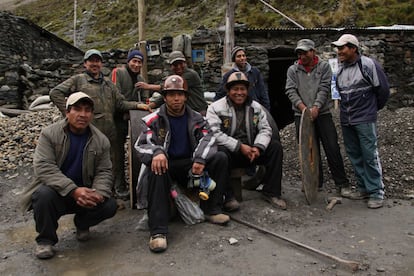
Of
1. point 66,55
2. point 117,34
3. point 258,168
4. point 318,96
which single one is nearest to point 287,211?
point 258,168

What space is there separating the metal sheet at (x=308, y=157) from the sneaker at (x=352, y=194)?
1.23 feet

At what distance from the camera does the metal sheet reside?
4852 mm

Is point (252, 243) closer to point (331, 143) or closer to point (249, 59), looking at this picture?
point (331, 143)

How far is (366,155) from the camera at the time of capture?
16.1 feet

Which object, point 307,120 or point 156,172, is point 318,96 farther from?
point 156,172

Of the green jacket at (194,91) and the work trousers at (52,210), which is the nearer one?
the work trousers at (52,210)

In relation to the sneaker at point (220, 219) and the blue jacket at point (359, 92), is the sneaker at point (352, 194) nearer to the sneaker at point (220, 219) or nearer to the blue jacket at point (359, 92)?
the blue jacket at point (359, 92)

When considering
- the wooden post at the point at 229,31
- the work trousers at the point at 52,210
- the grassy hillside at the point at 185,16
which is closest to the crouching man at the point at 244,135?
the work trousers at the point at 52,210

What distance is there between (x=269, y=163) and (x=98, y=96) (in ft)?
7.23

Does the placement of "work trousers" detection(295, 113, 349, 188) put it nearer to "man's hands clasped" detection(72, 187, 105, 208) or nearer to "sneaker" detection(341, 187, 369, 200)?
"sneaker" detection(341, 187, 369, 200)

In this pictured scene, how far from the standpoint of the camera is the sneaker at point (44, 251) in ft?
12.1

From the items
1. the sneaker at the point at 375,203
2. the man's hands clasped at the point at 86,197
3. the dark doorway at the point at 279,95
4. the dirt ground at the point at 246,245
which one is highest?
the dark doorway at the point at 279,95

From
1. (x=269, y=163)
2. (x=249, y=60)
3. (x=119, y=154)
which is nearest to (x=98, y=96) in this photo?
(x=119, y=154)

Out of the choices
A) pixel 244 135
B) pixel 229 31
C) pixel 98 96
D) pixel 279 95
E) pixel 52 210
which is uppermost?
pixel 229 31
